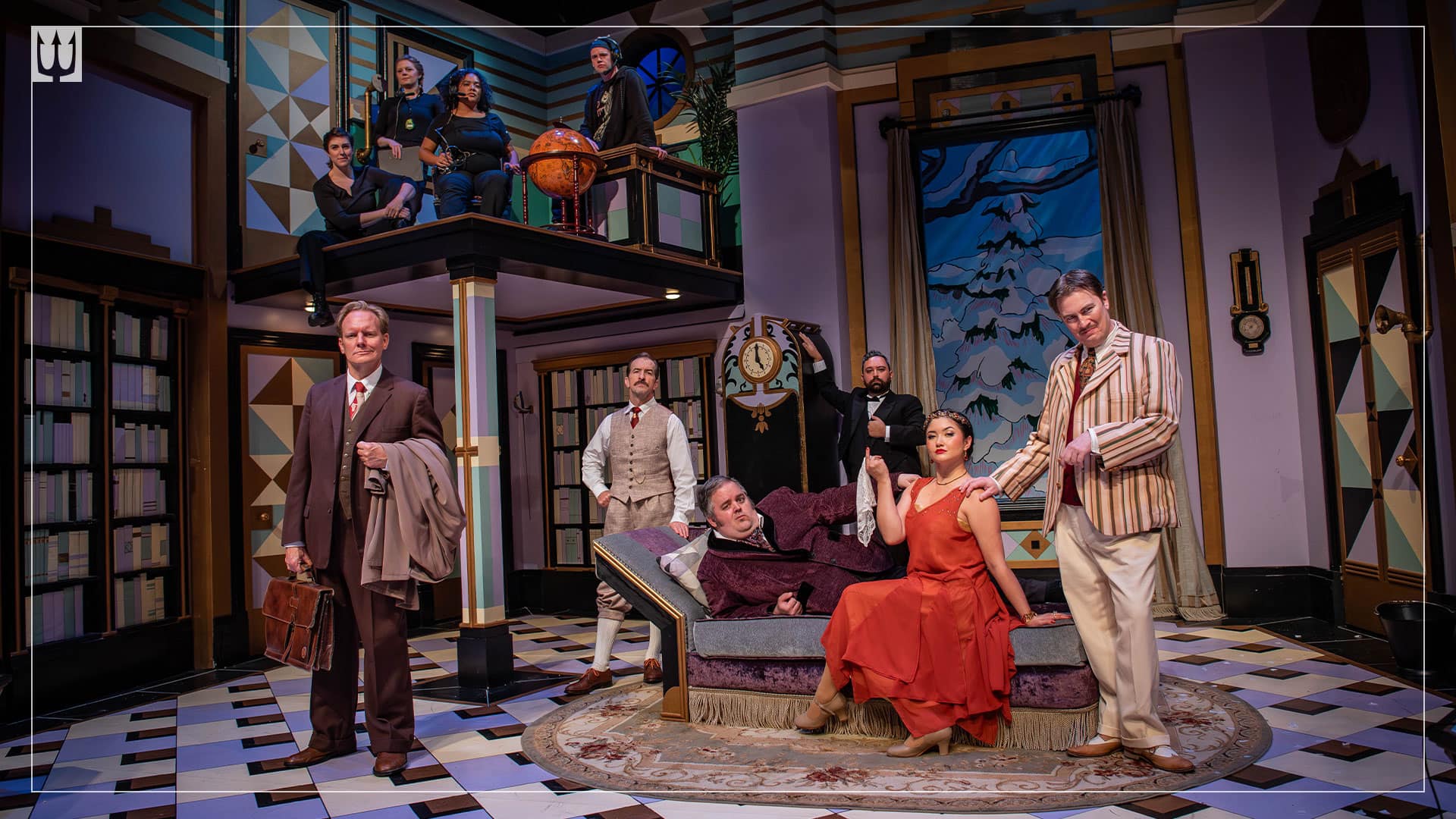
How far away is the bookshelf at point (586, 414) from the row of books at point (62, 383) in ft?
10.8

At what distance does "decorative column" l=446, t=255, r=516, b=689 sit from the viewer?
193 inches

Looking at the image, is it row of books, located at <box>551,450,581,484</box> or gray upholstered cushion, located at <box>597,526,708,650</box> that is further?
row of books, located at <box>551,450,581,484</box>

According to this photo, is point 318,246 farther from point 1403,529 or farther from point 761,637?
point 1403,529

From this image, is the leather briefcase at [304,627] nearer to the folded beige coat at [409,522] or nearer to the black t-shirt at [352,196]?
the folded beige coat at [409,522]

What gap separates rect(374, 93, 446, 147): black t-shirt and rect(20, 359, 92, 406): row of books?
9.29ft

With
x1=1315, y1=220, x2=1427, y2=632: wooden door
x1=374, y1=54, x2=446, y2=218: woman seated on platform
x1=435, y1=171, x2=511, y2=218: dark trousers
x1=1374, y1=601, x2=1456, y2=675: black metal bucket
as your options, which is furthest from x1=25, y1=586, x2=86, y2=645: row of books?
x1=1315, y1=220, x2=1427, y2=632: wooden door

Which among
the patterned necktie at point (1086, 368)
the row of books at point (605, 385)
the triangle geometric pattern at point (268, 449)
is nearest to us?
the patterned necktie at point (1086, 368)

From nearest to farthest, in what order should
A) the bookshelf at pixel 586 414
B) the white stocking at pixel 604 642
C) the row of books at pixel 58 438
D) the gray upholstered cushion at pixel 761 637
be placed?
1. the gray upholstered cushion at pixel 761 637
2. the white stocking at pixel 604 642
3. the row of books at pixel 58 438
4. the bookshelf at pixel 586 414

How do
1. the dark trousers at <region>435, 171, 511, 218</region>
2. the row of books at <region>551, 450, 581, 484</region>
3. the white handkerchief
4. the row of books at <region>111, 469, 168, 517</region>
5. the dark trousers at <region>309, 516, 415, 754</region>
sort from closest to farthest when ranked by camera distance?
the dark trousers at <region>309, 516, 415, 754</region>, the white handkerchief, the row of books at <region>111, 469, 168, 517</region>, the dark trousers at <region>435, 171, 511, 218</region>, the row of books at <region>551, 450, 581, 484</region>

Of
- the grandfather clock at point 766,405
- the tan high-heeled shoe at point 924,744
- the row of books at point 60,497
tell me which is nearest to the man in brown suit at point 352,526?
the tan high-heeled shoe at point 924,744

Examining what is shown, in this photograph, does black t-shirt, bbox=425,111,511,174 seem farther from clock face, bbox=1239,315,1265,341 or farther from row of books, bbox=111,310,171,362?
clock face, bbox=1239,315,1265,341

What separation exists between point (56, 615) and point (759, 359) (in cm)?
424

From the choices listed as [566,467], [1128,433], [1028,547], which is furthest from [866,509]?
[566,467]

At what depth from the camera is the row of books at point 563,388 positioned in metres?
7.84
